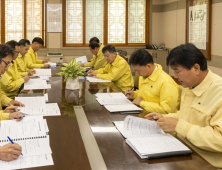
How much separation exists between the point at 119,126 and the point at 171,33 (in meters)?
6.59

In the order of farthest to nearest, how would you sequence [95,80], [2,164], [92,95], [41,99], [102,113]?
[95,80] < [92,95] < [41,99] < [102,113] < [2,164]

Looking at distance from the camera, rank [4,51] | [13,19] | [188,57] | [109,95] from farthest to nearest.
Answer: [13,19], [109,95], [4,51], [188,57]

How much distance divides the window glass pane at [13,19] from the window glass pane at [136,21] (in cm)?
312

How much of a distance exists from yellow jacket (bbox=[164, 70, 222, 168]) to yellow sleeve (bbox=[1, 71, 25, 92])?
7.86 feet

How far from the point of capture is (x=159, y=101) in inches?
110

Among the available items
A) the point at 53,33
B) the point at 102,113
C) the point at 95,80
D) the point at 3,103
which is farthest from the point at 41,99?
the point at 53,33

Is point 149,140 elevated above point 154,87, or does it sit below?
below

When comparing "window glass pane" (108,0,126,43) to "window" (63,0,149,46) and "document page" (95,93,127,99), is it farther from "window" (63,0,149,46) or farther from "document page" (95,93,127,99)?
"document page" (95,93,127,99)

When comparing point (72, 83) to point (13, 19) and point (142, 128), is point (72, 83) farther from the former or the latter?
point (13, 19)

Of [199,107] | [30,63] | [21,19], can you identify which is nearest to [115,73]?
[30,63]

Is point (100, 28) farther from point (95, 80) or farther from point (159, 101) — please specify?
point (159, 101)

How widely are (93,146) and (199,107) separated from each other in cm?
69

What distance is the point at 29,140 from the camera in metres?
1.68

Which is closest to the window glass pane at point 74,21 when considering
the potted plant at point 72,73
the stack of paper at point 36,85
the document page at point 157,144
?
the stack of paper at point 36,85
